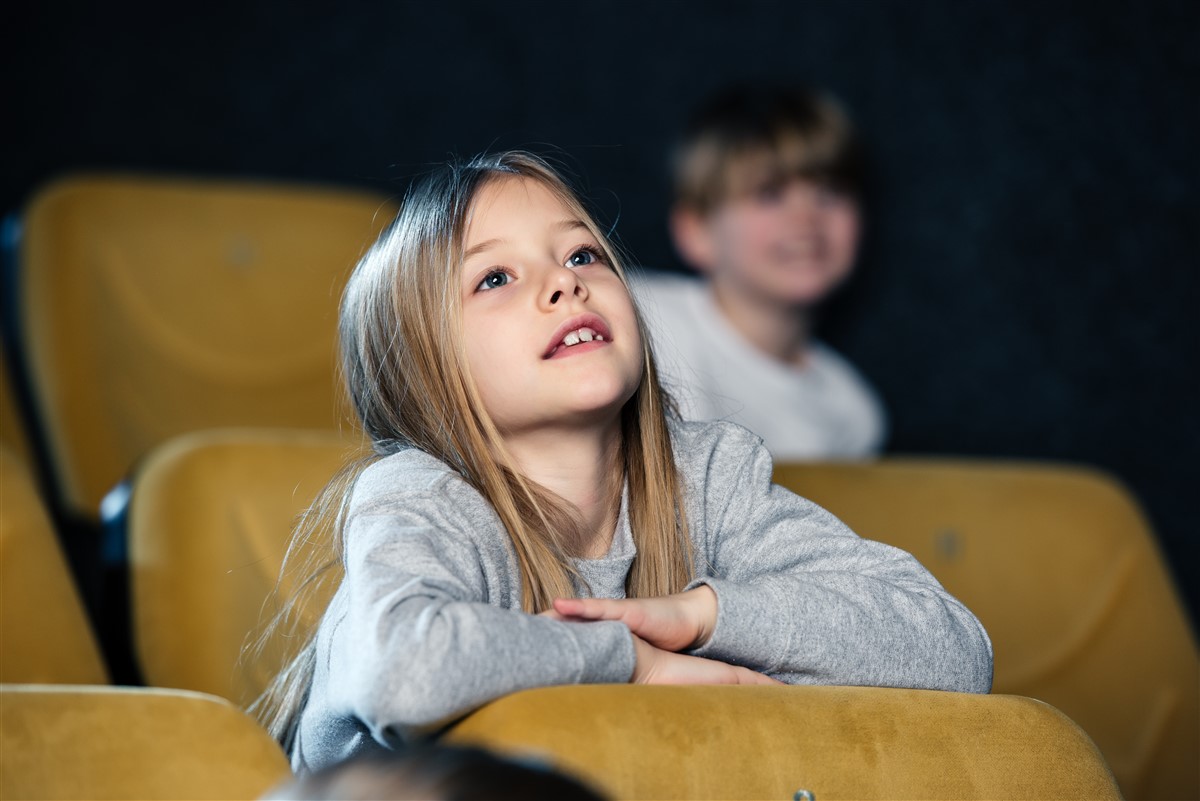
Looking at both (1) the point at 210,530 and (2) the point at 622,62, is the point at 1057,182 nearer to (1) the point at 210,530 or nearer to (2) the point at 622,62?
(2) the point at 622,62

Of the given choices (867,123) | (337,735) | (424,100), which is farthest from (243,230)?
(337,735)

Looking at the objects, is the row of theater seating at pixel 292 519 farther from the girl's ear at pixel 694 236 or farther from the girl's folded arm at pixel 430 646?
the girl's ear at pixel 694 236

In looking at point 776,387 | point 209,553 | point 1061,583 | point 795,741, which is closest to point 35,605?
point 209,553

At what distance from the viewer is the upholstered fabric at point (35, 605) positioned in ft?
2.94

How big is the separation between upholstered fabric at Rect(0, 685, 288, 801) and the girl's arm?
17 cm

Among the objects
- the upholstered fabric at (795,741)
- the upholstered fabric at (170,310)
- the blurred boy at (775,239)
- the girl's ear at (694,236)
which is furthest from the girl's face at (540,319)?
the girl's ear at (694,236)

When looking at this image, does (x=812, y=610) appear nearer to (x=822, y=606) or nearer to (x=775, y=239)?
(x=822, y=606)

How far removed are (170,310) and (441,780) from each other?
1.24 metres

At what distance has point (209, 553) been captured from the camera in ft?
3.63

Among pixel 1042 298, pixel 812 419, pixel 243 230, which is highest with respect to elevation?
pixel 243 230

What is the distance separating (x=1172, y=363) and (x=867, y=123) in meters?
0.52

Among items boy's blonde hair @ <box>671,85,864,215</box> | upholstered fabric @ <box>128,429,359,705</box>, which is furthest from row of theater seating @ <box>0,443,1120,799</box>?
boy's blonde hair @ <box>671,85,864,215</box>

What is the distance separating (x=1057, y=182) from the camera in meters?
1.83

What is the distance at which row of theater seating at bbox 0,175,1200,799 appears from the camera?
2.06 feet
